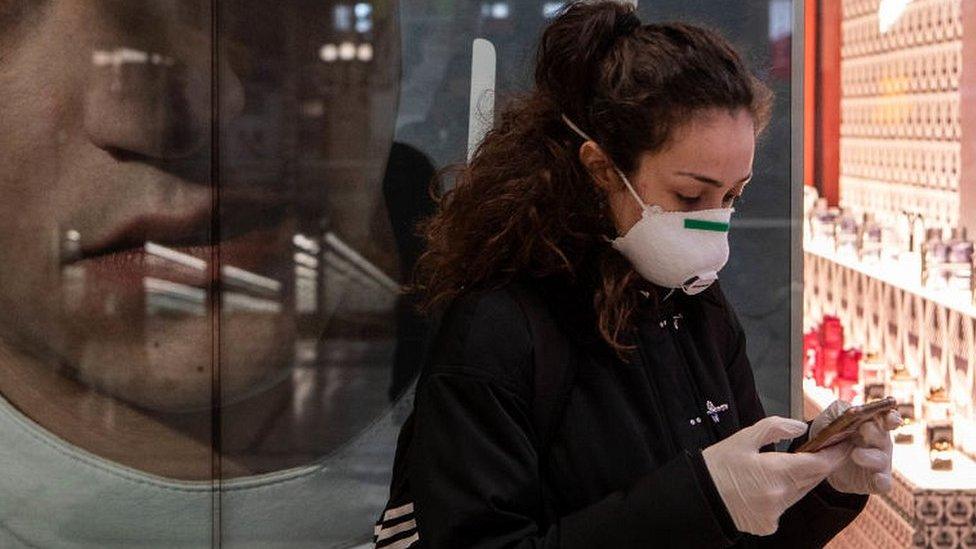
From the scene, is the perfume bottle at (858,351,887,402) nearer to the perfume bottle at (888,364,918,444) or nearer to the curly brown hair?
the perfume bottle at (888,364,918,444)

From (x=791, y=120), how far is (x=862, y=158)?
3.24 meters

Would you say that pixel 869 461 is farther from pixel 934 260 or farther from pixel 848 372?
pixel 848 372

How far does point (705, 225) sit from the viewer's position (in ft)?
4.97

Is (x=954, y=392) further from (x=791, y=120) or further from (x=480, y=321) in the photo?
(x=480, y=321)

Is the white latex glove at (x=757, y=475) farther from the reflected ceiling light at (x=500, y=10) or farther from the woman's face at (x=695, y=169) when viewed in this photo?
the reflected ceiling light at (x=500, y=10)

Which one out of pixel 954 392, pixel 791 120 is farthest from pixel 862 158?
pixel 791 120

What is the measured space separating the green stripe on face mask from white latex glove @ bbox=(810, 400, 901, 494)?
238 mm

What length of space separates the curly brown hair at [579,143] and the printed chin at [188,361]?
159cm

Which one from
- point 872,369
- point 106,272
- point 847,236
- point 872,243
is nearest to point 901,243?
point 872,243

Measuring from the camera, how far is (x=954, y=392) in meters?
4.23

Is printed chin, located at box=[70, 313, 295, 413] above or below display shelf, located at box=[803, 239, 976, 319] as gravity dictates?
below

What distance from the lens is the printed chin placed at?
3.07 metres

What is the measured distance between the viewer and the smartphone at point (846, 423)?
141cm

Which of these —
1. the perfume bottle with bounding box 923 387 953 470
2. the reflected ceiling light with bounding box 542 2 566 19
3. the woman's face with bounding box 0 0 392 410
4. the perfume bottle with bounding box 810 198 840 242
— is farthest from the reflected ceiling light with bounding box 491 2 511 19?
the perfume bottle with bounding box 810 198 840 242
